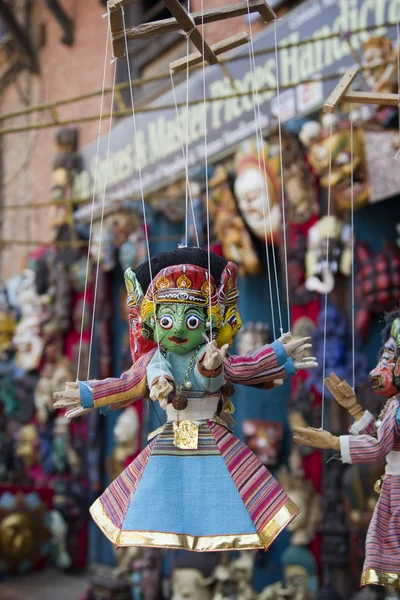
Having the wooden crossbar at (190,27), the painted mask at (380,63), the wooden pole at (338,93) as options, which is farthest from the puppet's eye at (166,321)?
the painted mask at (380,63)

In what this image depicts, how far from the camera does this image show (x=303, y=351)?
2.94 meters

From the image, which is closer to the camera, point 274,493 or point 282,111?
point 274,493

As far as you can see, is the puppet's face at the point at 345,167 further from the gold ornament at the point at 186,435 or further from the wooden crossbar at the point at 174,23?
A: the gold ornament at the point at 186,435

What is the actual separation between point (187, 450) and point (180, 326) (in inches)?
15.9

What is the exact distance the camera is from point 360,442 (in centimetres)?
280

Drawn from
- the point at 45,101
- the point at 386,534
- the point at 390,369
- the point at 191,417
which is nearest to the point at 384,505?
the point at 386,534

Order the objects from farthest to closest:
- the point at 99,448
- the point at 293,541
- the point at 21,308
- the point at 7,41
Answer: the point at 7,41 → the point at 21,308 → the point at 99,448 → the point at 293,541

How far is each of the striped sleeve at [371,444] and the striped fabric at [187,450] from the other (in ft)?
1.36

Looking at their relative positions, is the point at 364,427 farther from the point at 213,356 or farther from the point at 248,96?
the point at 248,96

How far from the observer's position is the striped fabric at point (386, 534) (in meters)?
2.76

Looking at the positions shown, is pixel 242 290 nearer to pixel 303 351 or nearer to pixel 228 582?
pixel 228 582

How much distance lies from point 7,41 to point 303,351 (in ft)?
26.1

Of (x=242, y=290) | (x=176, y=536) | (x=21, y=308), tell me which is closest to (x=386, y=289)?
(x=242, y=290)

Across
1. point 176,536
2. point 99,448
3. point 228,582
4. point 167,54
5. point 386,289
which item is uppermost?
point 167,54
